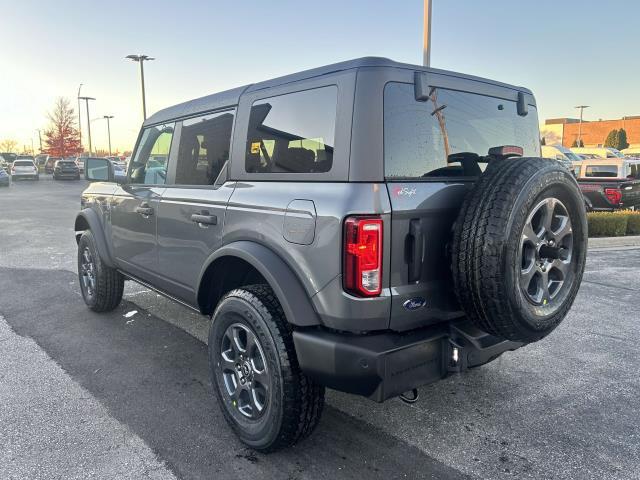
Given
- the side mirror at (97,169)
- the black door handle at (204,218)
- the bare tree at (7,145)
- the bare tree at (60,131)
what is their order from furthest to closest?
1. the bare tree at (7,145)
2. the bare tree at (60,131)
3. the side mirror at (97,169)
4. the black door handle at (204,218)

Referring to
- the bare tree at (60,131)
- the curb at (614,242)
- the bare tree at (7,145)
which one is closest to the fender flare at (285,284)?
the curb at (614,242)

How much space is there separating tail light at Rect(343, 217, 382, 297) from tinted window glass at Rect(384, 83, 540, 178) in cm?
30

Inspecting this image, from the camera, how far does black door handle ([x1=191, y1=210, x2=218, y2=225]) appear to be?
3.09 metres

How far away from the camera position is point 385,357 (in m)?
2.23

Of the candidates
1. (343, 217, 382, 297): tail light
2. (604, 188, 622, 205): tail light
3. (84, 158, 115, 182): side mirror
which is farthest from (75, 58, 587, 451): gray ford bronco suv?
(604, 188, 622, 205): tail light

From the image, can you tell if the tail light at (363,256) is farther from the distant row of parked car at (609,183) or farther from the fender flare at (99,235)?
the distant row of parked car at (609,183)

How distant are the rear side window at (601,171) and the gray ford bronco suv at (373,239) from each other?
13.3 m

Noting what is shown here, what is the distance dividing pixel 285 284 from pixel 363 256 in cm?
46

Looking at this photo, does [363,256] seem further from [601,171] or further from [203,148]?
[601,171]

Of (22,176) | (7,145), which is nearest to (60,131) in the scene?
(22,176)

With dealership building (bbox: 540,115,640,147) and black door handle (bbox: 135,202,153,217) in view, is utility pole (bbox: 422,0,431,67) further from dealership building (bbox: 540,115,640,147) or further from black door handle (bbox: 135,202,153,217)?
dealership building (bbox: 540,115,640,147)

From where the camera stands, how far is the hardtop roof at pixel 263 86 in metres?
2.41

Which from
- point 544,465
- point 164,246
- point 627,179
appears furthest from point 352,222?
point 627,179

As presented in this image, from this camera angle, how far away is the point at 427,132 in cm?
257
